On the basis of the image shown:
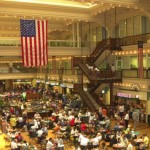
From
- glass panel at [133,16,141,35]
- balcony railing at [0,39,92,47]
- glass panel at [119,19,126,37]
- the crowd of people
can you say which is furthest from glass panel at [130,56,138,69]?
balcony railing at [0,39,92,47]

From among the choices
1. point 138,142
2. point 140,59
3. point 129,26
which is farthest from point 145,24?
point 138,142

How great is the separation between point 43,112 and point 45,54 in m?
→ 5.28

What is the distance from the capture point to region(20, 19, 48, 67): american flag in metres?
21.8

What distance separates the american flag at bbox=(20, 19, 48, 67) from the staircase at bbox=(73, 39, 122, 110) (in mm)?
3943

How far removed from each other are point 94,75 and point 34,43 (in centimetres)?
555

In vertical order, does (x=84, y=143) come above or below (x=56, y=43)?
below

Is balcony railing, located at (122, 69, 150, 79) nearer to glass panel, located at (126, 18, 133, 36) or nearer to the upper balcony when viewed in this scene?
glass panel, located at (126, 18, 133, 36)

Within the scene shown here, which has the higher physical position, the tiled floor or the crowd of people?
the crowd of people

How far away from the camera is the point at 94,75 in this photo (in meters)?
23.3

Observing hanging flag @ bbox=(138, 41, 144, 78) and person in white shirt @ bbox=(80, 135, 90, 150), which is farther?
hanging flag @ bbox=(138, 41, 144, 78)

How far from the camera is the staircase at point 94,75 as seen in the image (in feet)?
76.6

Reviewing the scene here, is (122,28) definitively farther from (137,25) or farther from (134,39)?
(134,39)

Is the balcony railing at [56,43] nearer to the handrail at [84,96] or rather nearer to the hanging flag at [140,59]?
the handrail at [84,96]

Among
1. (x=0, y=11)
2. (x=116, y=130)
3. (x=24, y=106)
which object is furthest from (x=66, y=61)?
(x=116, y=130)
